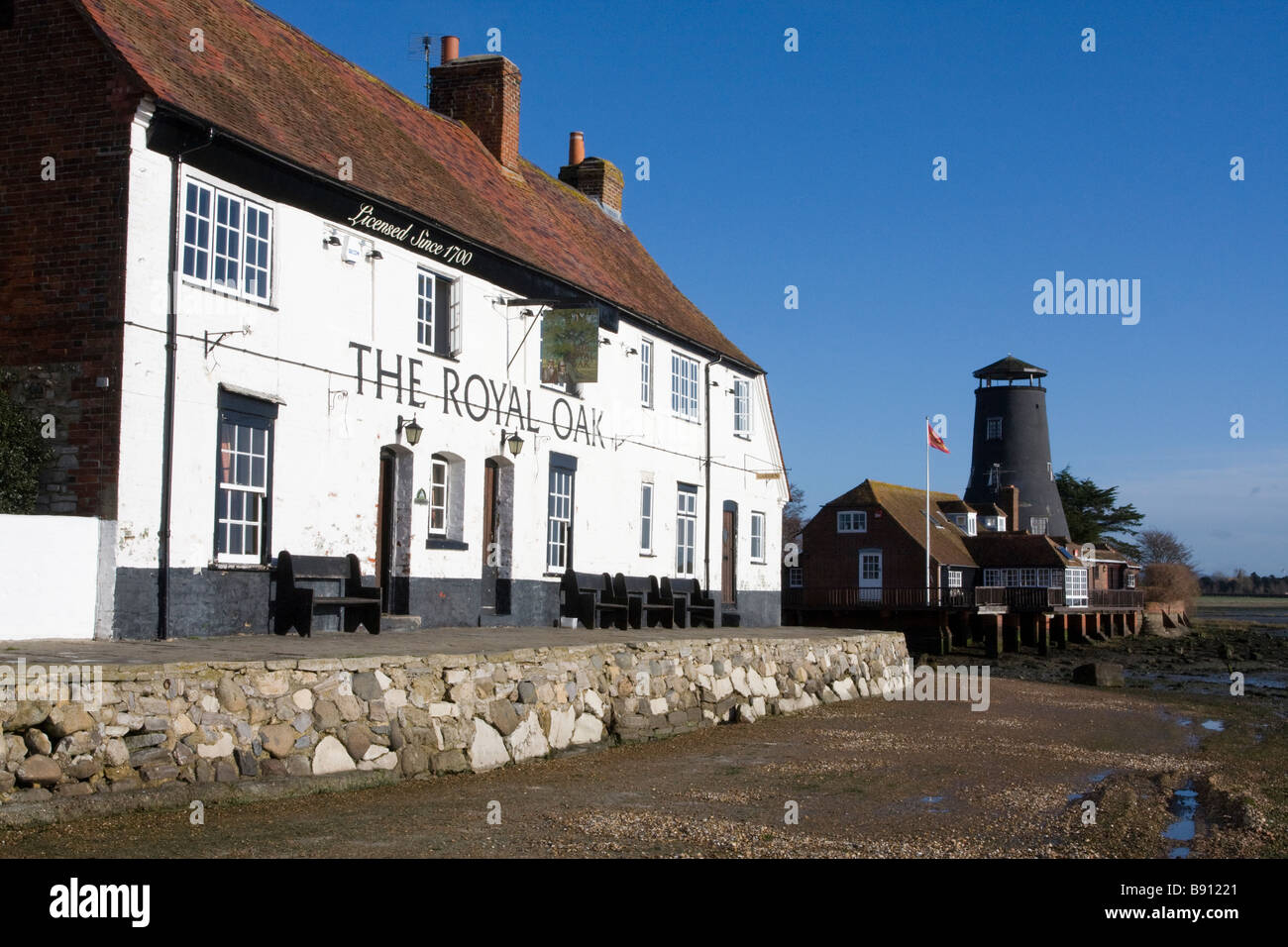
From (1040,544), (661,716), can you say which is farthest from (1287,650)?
(661,716)

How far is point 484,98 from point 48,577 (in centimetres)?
1515

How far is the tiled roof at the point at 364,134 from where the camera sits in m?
15.1

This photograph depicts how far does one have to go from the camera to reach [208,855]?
8.31 m

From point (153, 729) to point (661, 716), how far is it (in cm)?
823

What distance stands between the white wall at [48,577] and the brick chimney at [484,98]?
13.9 meters

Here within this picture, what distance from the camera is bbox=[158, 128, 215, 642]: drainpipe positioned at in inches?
543

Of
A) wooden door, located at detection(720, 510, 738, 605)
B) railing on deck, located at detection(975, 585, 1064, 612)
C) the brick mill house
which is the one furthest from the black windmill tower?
wooden door, located at detection(720, 510, 738, 605)

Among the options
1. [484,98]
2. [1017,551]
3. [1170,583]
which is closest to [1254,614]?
[1170,583]

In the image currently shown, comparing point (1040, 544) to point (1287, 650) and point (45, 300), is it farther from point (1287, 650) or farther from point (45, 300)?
point (45, 300)

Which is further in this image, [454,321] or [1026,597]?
[1026,597]

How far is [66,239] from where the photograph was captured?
13.9 m

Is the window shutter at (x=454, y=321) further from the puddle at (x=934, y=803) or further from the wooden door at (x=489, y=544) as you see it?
the puddle at (x=934, y=803)

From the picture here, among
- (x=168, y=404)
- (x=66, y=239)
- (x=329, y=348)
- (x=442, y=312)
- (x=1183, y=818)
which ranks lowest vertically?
(x=1183, y=818)

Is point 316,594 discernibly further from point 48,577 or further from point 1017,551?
point 1017,551
